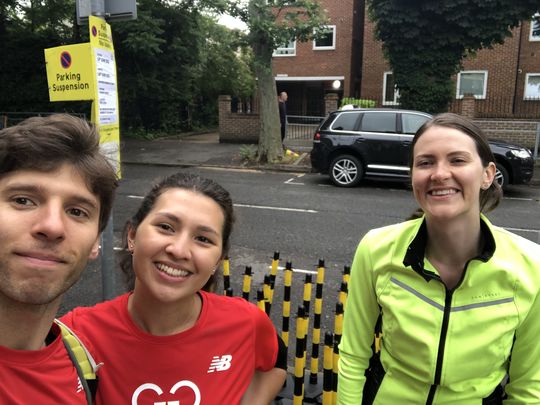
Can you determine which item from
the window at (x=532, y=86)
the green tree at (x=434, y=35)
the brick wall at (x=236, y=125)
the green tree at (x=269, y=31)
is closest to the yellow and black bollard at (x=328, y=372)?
the green tree at (x=269, y=31)

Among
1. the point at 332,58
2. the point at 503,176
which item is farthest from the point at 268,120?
the point at 332,58

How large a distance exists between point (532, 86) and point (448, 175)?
25.5 meters

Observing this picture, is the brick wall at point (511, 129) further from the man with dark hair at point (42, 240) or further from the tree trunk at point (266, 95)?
the man with dark hair at point (42, 240)

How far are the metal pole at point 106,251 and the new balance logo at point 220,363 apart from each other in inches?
72.9

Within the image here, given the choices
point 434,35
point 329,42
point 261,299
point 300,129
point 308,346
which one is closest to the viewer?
point 261,299

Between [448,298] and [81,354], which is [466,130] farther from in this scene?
[81,354]

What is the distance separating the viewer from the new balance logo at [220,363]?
158 centimetres

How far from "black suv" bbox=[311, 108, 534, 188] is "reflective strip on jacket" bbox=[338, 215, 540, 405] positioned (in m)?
8.95

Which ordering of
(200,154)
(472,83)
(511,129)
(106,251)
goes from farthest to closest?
(472,83)
(200,154)
(511,129)
(106,251)

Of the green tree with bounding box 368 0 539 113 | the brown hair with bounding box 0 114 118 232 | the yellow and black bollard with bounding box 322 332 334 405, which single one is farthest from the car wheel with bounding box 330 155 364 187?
the brown hair with bounding box 0 114 118 232

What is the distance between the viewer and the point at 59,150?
3.97 feet

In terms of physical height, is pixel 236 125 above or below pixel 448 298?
above

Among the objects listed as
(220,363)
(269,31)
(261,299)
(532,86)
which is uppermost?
(269,31)

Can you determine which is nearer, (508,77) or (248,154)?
(248,154)
